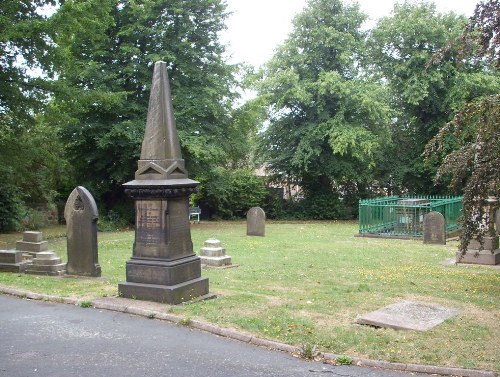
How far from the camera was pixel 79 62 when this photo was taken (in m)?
24.3

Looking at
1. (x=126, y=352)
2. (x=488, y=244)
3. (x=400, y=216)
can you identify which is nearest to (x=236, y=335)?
(x=126, y=352)

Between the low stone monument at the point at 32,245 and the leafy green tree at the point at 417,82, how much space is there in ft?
73.6

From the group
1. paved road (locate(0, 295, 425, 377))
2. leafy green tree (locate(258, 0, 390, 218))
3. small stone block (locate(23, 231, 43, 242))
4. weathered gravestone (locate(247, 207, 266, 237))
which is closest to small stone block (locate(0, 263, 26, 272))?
small stone block (locate(23, 231, 43, 242))

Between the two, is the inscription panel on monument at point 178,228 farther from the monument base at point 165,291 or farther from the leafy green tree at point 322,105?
the leafy green tree at point 322,105

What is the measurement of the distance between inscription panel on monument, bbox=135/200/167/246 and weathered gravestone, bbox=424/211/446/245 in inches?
499

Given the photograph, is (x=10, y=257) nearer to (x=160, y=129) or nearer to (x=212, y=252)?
(x=212, y=252)

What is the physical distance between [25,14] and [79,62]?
5.59 metres

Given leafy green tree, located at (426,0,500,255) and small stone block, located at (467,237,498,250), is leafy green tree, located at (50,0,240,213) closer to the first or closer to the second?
small stone block, located at (467,237,498,250)

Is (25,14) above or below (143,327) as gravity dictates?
above

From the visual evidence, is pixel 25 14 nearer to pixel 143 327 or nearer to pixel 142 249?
pixel 142 249

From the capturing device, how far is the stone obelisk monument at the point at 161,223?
860cm

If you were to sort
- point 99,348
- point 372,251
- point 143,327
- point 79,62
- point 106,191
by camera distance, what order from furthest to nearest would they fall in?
point 106,191
point 79,62
point 372,251
point 143,327
point 99,348

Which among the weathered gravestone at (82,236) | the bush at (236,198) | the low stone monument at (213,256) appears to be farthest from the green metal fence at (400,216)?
the weathered gravestone at (82,236)

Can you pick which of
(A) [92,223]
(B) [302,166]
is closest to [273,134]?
(B) [302,166]
